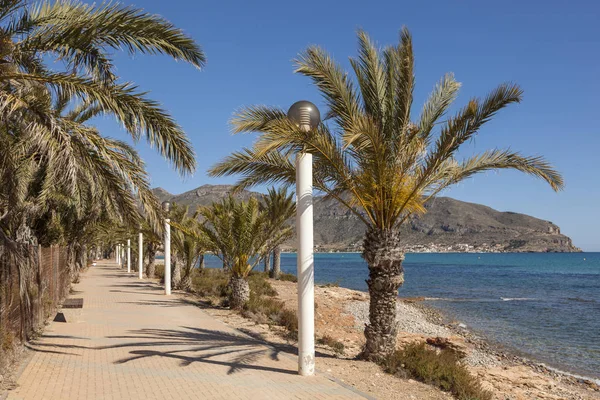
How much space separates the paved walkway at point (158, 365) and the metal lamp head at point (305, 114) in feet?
12.9

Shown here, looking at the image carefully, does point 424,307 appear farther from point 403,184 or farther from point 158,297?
point 403,184

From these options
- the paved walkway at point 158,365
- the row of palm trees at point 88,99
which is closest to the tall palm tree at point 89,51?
the row of palm trees at point 88,99

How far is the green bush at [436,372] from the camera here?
820cm

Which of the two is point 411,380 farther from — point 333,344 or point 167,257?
point 167,257

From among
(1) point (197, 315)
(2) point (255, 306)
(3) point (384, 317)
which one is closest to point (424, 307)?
(2) point (255, 306)

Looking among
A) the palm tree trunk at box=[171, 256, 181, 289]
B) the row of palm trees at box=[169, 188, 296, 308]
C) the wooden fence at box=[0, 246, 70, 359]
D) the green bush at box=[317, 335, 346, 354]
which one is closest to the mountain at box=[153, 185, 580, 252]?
the palm tree trunk at box=[171, 256, 181, 289]

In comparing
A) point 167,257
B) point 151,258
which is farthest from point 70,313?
point 151,258

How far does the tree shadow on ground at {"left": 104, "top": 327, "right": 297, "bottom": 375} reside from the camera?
8758mm

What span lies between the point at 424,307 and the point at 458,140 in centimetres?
2132

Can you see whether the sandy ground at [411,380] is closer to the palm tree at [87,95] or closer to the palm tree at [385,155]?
the palm tree at [385,155]

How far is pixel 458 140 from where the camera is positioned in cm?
889

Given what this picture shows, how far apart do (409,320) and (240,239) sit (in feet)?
29.0

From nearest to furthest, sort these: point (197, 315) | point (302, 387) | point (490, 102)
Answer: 1. point (302, 387)
2. point (490, 102)
3. point (197, 315)

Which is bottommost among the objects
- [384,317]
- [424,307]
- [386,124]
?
[424,307]
